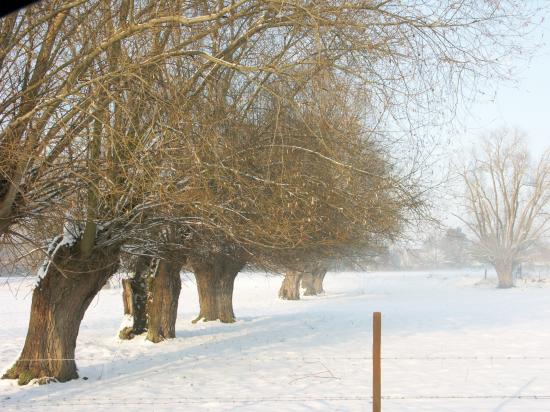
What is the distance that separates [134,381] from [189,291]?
4476cm

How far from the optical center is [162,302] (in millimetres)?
17594

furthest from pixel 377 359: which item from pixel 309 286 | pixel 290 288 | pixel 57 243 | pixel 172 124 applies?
pixel 309 286

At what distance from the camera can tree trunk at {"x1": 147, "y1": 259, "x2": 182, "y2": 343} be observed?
1727cm

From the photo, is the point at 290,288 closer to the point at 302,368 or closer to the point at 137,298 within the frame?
the point at 137,298

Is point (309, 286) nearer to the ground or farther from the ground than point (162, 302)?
nearer to the ground

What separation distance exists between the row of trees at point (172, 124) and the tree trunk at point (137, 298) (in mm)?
5837

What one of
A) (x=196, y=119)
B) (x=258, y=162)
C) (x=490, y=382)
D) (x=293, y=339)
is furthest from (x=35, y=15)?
(x=293, y=339)

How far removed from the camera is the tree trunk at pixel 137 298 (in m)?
18.0

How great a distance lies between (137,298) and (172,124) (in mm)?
11637

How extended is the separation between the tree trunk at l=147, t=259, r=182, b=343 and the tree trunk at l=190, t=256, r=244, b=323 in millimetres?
3889

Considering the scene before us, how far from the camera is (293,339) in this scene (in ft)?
58.4

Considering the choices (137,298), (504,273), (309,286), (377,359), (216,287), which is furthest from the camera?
(504,273)

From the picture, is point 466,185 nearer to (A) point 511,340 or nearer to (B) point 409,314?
(B) point 409,314

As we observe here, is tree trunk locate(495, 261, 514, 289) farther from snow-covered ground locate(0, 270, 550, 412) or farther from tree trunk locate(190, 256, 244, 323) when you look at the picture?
tree trunk locate(190, 256, 244, 323)
